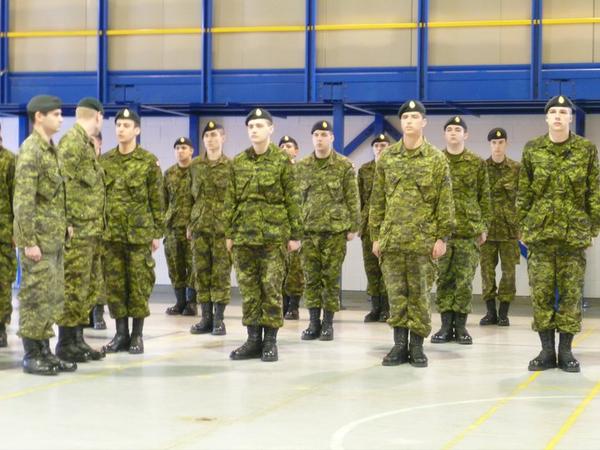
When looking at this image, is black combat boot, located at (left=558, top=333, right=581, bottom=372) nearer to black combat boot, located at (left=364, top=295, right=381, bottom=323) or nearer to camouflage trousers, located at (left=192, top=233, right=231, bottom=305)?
camouflage trousers, located at (left=192, top=233, right=231, bottom=305)

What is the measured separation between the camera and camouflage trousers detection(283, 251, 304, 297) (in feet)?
43.2

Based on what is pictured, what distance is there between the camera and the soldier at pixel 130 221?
9.40 m

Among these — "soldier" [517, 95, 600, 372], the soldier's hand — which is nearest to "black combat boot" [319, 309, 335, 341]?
"soldier" [517, 95, 600, 372]

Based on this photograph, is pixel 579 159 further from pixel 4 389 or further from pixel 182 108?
pixel 182 108

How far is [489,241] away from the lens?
41.9 feet

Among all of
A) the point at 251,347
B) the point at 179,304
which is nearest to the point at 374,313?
the point at 179,304

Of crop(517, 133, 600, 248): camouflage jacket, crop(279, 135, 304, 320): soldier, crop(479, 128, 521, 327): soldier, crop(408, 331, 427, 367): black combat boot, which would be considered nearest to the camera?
crop(517, 133, 600, 248): camouflage jacket

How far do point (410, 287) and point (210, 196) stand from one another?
3.58 m

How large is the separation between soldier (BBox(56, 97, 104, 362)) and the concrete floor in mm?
354

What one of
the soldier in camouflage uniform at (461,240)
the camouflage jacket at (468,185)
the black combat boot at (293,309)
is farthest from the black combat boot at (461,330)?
the black combat boot at (293,309)

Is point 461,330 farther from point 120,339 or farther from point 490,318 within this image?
point 120,339

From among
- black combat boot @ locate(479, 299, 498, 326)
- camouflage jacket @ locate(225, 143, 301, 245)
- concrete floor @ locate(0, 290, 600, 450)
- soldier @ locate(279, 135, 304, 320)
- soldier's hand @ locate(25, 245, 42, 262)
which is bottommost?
concrete floor @ locate(0, 290, 600, 450)

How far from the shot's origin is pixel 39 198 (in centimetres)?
813

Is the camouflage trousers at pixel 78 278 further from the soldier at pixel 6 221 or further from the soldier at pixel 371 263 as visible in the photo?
the soldier at pixel 371 263
